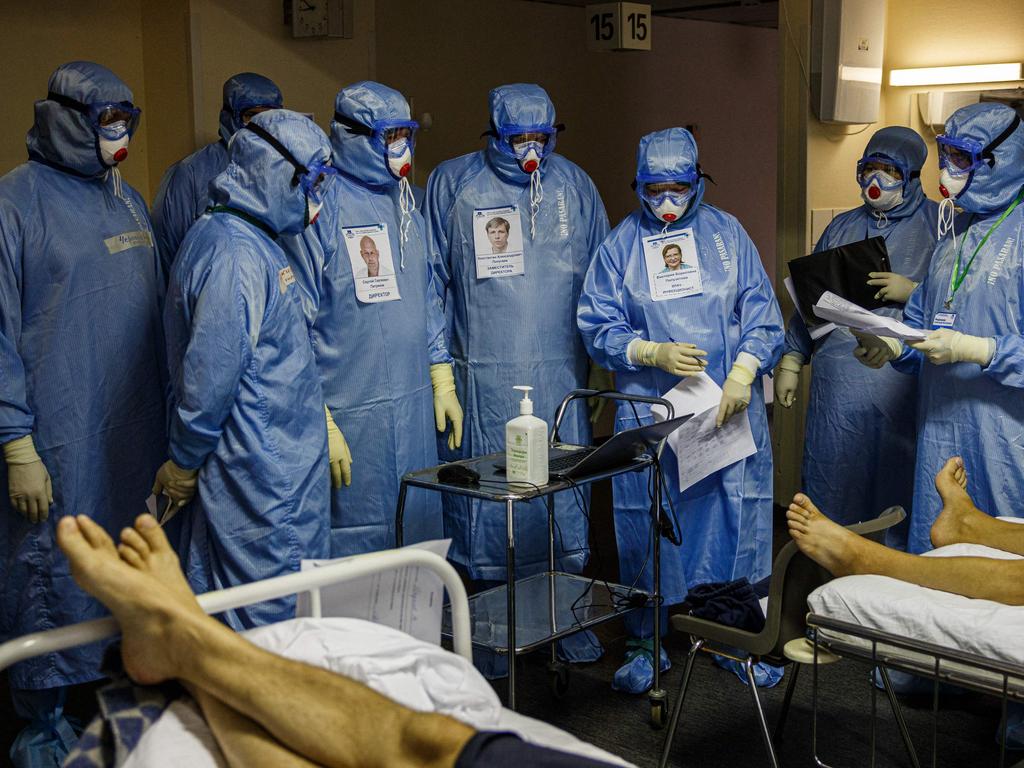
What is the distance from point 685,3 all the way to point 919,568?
493 centimetres

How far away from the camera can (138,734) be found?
1760 mm

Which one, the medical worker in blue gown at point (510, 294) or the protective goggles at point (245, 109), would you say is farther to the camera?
the protective goggles at point (245, 109)

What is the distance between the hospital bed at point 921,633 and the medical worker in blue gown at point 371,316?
131cm

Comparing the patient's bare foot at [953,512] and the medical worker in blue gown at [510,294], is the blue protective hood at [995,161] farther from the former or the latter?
the medical worker in blue gown at [510,294]

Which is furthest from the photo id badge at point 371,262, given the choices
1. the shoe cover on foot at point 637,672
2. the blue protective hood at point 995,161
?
the blue protective hood at point 995,161

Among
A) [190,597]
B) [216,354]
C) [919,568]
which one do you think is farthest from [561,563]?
[190,597]

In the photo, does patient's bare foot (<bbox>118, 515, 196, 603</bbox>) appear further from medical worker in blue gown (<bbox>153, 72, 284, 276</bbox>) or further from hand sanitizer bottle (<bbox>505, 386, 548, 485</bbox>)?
medical worker in blue gown (<bbox>153, 72, 284, 276</bbox>)

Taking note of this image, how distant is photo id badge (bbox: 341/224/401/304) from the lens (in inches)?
126

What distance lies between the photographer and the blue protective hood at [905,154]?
3.94 m

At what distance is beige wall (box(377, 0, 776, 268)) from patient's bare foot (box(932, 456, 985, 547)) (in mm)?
3438

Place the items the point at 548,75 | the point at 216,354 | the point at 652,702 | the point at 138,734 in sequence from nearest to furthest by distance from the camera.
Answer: the point at 138,734, the point at 216,354, the point at 652,702, the point at 548,75

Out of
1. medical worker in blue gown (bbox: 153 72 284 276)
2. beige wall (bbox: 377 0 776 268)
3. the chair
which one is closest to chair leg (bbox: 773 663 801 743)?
the chair

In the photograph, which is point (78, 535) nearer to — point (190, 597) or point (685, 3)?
point (190, 597)

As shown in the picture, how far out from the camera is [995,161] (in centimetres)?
322
